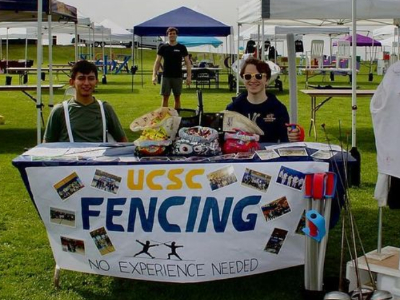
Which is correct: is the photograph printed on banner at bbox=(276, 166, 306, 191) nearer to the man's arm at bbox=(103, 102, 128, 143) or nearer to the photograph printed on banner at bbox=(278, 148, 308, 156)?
the photograph printed on banner at bbox=(278, 148, 308, 156)

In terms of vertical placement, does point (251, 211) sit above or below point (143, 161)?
below

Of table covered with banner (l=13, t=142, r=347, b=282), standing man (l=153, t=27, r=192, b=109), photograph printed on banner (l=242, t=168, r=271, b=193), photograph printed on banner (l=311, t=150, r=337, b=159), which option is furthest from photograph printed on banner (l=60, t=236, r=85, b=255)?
standing man (l=153, t=27, r=192, b=109)

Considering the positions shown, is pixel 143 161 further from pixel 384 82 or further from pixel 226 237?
pixel 384 82

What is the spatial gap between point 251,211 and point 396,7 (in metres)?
4.62

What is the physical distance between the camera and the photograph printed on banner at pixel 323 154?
3.35m

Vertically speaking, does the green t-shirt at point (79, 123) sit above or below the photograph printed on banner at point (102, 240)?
above

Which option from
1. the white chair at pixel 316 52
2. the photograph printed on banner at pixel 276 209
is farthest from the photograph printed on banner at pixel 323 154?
the white chair at pixel 316 52

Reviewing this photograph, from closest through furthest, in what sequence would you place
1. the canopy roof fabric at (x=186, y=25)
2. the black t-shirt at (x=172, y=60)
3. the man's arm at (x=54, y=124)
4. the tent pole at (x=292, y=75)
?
the man's arm at (x=54, y=124), the tent pole at (x=292, y=75), the black t-shirt at (x=172, y=60), the canopy roof fabric at (x=186, y=25)

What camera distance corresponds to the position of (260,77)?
13.9ft

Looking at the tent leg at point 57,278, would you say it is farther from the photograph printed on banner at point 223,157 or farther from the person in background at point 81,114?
the photograph printed on banner at point 223,157

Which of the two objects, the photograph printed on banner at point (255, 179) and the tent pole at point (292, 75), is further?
the tent pole at point (292, 75)

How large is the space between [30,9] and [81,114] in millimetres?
4656

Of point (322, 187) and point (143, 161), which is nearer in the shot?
point (322, 187)

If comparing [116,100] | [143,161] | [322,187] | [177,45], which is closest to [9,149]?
[177,45]
